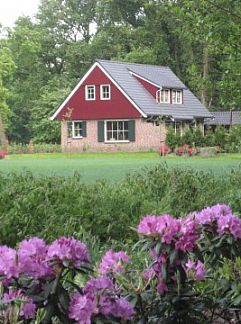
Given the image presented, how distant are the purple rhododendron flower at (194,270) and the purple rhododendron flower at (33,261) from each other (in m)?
0.63

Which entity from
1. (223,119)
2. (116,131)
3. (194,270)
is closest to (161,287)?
(194,270)

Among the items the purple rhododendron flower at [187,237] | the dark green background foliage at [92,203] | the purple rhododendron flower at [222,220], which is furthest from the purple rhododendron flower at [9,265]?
the dark green background foliage at [92,203]

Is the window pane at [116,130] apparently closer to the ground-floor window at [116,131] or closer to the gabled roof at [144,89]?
the ground-floor window at [116,131]

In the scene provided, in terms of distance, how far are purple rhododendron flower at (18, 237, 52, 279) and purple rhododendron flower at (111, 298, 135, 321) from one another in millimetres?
236

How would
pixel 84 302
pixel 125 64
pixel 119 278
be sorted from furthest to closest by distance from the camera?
pixel 125 64
pixel 119 278
pixel 84 302

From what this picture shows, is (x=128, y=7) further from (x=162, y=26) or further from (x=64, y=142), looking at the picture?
(x=64, y=142)

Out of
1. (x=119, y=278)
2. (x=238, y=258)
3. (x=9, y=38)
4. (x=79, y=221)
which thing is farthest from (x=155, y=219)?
(x=9, y=38)

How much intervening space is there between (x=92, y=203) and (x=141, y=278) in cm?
364

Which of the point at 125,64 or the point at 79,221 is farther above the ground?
the point at 125,64

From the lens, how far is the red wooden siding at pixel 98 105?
147 feet

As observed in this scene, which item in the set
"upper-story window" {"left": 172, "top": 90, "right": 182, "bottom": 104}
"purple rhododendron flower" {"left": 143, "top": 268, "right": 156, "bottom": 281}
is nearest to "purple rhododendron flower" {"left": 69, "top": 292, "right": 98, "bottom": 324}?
"purple rhododendron flower" {"left": 143, "top": 268, "right": 156, "bottom": 281}

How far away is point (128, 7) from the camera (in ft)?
206

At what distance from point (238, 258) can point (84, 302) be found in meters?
0.78

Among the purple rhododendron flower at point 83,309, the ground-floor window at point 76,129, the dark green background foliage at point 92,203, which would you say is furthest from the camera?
the ground-floor window at point 76,129
